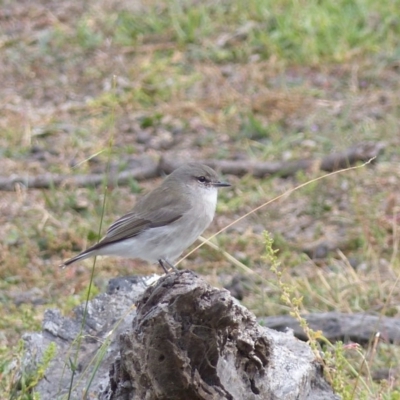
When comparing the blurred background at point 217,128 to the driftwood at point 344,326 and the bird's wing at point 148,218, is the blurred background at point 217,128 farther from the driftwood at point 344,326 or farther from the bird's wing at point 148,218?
the bird's wing at point 148,218

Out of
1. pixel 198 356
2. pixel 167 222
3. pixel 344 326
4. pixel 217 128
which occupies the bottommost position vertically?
pixel 217 128

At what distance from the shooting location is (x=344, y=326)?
610cm

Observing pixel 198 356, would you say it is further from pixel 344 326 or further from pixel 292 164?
pixel 292 164

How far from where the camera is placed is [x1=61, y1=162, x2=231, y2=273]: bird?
5.93m

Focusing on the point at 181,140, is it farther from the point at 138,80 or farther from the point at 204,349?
the point at 204,349

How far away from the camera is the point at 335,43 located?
10719mm

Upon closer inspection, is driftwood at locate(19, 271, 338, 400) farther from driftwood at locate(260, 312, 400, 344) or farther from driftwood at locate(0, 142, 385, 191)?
driftwood at locate(0, 142, 385, 191)

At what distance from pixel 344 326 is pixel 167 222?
4.10 feet

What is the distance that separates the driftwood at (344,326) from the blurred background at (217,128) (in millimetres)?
159

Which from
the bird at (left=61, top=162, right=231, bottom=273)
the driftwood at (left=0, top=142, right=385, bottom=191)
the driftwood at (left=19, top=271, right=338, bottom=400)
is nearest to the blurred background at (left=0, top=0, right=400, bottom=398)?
the driftwood at (left=0, top=142, right=385, bottom=191)

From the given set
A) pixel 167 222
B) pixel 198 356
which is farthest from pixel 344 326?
pixel 198 356

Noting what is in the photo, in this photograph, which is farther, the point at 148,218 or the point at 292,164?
the point at 292,164

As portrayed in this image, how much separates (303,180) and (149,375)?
5062mm

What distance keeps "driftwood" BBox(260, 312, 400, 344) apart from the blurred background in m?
0.16
